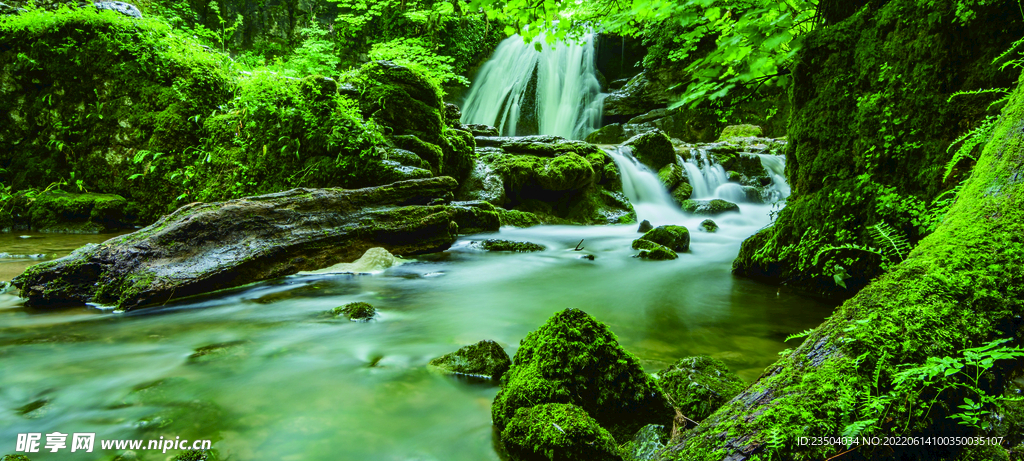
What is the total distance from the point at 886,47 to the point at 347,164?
700cm

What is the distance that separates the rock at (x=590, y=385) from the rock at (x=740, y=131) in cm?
1875

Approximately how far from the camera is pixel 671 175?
44.8 feet

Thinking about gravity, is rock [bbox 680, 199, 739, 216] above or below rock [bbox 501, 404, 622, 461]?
above

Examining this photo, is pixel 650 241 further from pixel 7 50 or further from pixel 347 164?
pixel 7 50

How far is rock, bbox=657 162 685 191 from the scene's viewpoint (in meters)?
13.5

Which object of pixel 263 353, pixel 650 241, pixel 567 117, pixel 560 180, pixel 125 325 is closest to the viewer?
pixel 263 353

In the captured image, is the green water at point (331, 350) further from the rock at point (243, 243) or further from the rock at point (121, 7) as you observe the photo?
the rock at point (121, 7)

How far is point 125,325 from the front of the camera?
3.98 meters

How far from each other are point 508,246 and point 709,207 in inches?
273

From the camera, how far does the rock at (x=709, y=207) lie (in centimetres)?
1226

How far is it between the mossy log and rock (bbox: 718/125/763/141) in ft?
62.6

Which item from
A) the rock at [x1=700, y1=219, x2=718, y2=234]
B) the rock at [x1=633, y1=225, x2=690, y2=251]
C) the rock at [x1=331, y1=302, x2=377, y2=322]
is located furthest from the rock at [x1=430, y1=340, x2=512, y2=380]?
the rock at [x1=700, y1=219, x2=718, y2=234]

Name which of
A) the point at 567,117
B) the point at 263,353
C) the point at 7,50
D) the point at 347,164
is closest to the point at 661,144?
the point at 567,117

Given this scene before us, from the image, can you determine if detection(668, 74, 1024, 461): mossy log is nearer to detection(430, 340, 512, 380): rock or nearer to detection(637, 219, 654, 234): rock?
detection(430, 340, 512, 380): rock
